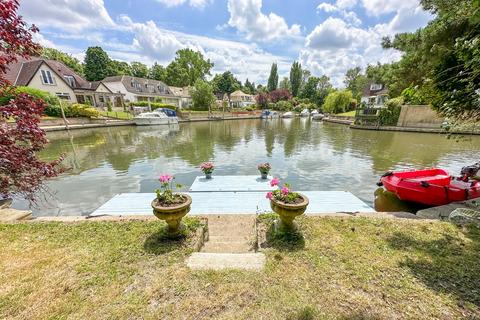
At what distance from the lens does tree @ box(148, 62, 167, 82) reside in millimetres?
55906

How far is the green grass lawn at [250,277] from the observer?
2205 millimetres

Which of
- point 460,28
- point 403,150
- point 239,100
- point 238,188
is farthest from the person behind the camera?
point 239,100

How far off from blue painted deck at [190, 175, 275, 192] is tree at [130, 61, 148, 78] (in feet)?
201

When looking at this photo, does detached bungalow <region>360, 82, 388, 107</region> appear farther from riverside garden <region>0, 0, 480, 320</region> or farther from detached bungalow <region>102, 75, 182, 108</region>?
detached bungalow <region>102, 75, 182, 108</region>

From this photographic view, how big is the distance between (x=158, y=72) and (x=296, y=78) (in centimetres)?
4587

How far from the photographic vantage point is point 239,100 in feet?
205

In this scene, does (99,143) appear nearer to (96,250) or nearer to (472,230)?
(96,250)

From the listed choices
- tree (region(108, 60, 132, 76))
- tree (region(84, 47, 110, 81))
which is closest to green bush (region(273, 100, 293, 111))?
tree (region(108, 60, 132, 76))

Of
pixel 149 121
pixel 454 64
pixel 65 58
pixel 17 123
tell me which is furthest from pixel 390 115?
pixel 65 58

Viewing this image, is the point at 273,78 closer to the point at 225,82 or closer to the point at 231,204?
the point at 225,82

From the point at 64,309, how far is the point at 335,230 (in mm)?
3943

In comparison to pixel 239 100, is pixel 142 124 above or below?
below

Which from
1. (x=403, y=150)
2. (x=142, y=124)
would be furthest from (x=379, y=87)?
(x=142, y=124)

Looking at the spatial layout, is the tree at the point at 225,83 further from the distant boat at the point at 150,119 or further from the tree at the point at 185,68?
the distant boat at the point at 150,119
